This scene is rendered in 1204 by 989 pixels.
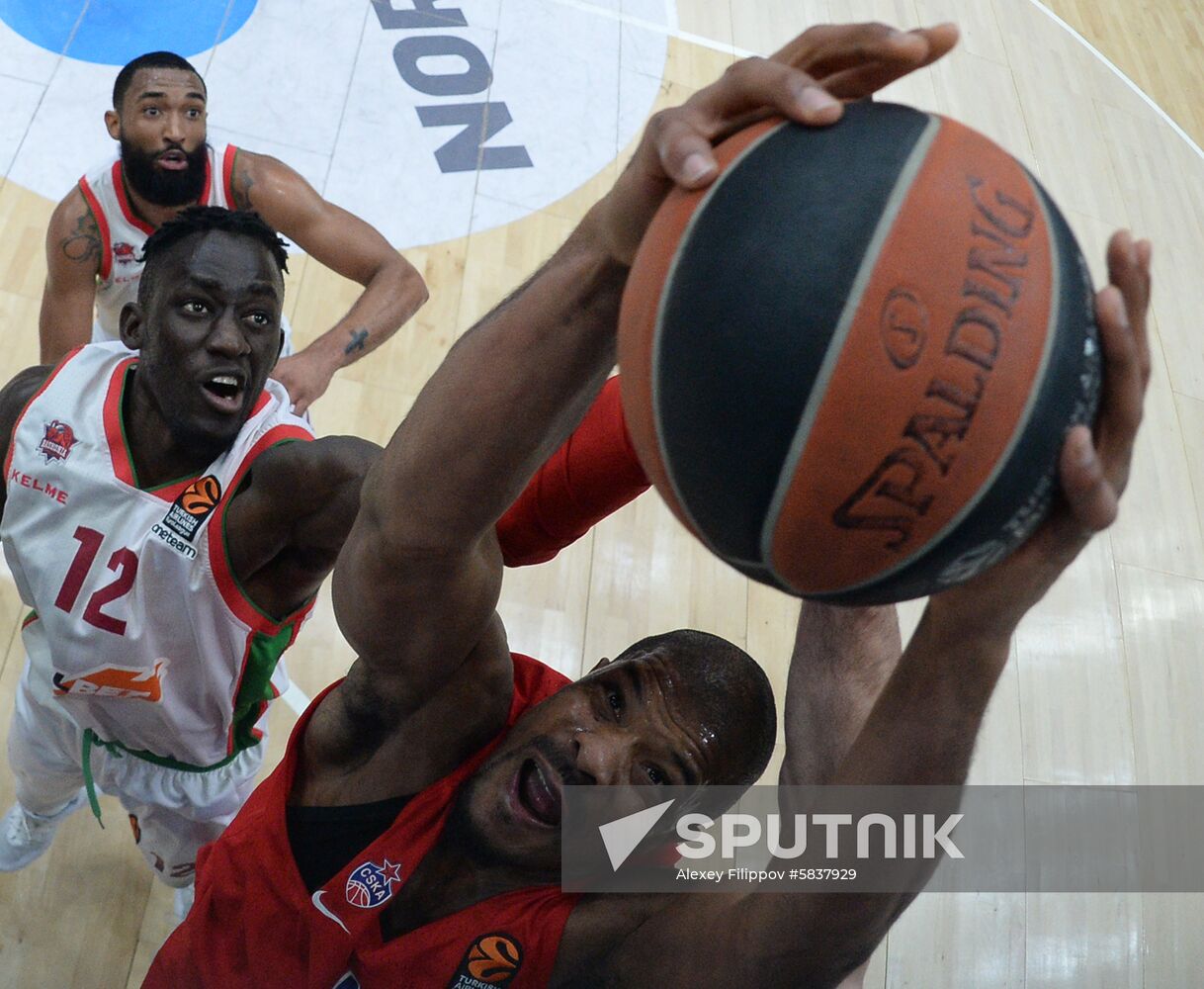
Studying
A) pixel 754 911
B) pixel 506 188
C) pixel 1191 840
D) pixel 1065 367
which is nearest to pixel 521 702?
pixel 754 911

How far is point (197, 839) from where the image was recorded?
2680 millimetres

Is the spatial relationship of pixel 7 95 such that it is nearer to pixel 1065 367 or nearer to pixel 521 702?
pixel 521 702

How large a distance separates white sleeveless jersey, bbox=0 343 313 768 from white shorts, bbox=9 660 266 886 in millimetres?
229

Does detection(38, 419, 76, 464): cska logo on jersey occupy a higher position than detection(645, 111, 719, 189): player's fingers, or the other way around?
detection(645, 111, 719, 189): player's fingers

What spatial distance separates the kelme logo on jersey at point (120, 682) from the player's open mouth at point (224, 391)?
1.61ft

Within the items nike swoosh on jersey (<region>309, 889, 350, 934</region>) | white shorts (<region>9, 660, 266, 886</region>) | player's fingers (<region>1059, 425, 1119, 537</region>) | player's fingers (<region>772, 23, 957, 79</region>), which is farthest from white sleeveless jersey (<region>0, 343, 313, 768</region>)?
player's fingers (<region>1059, 425, 1119, 537</region>)

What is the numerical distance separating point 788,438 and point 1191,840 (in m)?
3.33

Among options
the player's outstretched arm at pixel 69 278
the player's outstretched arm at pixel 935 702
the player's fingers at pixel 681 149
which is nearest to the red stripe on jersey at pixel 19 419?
the player's outstretched arm at pixel 69 278

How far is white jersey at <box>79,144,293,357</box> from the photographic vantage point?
3.21m

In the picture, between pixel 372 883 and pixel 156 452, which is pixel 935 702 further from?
pixel 156 452

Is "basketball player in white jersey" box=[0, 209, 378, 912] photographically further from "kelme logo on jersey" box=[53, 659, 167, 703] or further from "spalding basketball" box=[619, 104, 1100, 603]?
"spalding basketball" box=[619, 104, 1100, 603]

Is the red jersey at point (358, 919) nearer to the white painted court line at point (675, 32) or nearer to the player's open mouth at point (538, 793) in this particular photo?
the player's open mouth at point (538, 793)

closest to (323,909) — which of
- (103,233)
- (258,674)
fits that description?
(258,674)

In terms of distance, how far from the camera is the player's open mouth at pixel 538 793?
179cm
